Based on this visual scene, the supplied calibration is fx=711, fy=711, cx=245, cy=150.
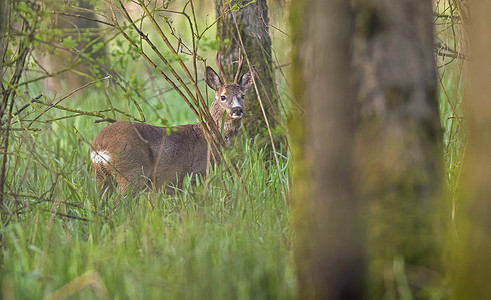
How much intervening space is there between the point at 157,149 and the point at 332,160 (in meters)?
4.38

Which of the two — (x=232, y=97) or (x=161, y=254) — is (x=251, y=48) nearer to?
(x=232, y=97)

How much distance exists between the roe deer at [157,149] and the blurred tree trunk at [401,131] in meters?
3.51

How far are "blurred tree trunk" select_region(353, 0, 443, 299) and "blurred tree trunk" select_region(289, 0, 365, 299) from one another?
0.32 meters

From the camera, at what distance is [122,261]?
3.00 metres

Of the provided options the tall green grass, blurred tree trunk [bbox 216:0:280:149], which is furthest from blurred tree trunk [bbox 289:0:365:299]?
blurred tree trunk [bbox 216:0:280:149]

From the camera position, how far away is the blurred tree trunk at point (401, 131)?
246 cm

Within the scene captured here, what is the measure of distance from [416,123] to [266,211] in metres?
1.58

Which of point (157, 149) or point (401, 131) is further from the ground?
point (157, 149)

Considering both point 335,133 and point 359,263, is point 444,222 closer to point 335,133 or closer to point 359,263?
point 359,263

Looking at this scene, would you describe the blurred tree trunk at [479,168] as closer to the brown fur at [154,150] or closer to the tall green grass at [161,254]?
the tall green grass at [161,254]

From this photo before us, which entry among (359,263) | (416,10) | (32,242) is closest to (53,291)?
(32,242)

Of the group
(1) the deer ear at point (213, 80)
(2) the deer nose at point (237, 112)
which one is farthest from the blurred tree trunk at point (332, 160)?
(1) the deer ear at point (213, 80)

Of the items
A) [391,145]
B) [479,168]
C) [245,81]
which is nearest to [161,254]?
[391,145]

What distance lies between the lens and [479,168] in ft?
6.66
